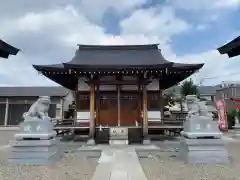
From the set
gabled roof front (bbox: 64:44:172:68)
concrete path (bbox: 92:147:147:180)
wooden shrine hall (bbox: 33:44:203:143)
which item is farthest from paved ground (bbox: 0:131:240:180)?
gabled roof front (bbox: 64:44:172:68)

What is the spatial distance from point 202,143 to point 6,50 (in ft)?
18.3

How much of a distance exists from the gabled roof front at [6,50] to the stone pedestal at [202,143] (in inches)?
202

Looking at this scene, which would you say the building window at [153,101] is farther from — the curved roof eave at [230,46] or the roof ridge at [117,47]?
the curved roof eave at [230,46]

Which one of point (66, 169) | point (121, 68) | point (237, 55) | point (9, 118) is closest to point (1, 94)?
point (9, 118)

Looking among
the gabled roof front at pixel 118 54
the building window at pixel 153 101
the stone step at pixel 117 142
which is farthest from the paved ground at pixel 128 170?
the gabled roof front at pixel 118 54

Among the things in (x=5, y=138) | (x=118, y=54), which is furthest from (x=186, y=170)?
(x=5, y=138)

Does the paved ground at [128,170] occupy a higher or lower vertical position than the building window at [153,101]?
lower

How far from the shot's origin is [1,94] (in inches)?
1107

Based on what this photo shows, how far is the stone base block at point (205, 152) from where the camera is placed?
22.6ft

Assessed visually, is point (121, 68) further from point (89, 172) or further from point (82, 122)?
point (89, 172)

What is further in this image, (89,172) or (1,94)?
(1,94)

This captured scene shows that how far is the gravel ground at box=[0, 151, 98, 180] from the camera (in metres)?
5.37

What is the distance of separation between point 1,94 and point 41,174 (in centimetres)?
2538

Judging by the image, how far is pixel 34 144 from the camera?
6.96 metres
